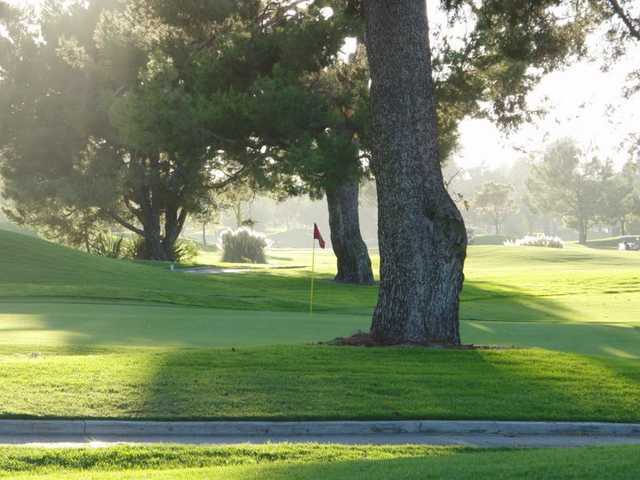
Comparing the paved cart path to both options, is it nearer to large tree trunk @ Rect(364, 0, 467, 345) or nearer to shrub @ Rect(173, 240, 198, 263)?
large tree trunk @ Rect(364, 0, 467, 345)

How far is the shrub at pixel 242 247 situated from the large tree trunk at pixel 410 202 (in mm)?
43115

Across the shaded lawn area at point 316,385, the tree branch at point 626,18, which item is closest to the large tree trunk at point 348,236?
the tree branch at point 626,18

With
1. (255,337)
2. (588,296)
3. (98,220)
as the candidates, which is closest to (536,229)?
(98,220)

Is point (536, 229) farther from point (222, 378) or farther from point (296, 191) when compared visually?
point (222, 378)

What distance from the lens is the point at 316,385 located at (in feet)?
39.9

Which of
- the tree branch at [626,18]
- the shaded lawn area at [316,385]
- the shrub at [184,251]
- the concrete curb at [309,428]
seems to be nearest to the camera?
the concrete curb at [309,428]

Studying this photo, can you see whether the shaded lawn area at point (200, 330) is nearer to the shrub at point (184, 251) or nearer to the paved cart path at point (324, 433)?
the paved cart path at point (324, 433)

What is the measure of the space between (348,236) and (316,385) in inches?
1039

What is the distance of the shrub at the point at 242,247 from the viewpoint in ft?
194

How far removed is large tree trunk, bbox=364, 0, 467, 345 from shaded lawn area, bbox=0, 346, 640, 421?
136 cm

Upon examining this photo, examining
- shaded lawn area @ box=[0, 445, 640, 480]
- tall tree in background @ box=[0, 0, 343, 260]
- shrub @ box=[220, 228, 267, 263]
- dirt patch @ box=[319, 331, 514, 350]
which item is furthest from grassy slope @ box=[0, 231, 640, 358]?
shrub @ box=[220, 228, 267, 263]

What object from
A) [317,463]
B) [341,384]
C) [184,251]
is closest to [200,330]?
[341,384]

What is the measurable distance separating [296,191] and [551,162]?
276 feet

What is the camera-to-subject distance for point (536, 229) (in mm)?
172125
